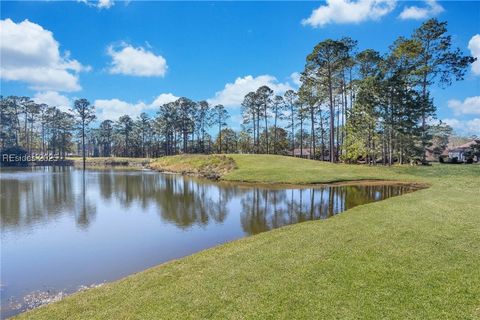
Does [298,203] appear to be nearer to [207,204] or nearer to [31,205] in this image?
[207,204]

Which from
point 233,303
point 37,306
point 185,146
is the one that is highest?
point 185,146

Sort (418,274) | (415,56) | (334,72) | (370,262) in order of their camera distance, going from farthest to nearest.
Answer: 1. (334,72)
2. (415,56)
3. (370,262)
4. (418,274)

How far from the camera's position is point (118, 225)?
629 inches

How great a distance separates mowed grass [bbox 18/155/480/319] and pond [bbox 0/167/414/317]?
189cm

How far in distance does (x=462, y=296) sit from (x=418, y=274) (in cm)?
114

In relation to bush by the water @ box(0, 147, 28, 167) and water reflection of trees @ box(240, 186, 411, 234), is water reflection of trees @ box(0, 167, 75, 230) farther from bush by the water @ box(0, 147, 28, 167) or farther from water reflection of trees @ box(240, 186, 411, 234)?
bush by the water @ box(0, 147, 28, 167)

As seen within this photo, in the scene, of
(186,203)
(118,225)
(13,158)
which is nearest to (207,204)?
(186,203)

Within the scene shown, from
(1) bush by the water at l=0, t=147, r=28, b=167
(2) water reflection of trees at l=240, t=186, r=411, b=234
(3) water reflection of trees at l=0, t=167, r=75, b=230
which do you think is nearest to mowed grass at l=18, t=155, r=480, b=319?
(2) water reflection of trees at l=240, t=186, r=411, b=234

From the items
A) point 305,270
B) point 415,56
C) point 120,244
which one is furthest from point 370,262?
point 415,56

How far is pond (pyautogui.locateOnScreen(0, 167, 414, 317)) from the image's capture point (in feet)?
31.3

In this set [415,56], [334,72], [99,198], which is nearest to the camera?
[99,198]

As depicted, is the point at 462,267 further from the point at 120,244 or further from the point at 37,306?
the point at 120,244

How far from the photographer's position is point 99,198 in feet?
82.1

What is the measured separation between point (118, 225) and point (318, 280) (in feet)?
38.5
